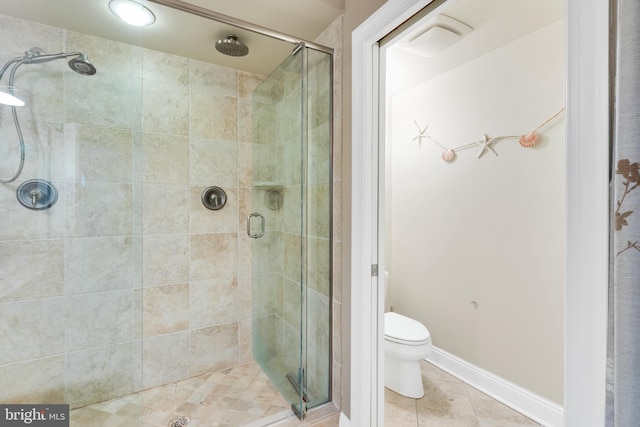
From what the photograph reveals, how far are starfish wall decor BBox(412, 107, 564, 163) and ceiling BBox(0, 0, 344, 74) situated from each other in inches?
49.6

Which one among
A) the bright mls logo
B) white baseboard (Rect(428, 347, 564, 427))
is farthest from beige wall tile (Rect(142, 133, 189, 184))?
white baseboard (Rect(428, 347, 564, 427))

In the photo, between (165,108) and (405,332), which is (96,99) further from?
(405,332)

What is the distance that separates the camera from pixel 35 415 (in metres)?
1.47

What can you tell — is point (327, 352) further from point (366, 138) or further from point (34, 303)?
point (34, 303)

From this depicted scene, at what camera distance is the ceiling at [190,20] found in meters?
1.43

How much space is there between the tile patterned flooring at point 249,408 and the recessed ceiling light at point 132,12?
Result: 208cm

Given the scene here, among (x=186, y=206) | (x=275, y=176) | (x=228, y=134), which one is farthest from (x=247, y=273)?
(x=228, y=134)

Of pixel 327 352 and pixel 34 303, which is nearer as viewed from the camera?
pixel 34 303

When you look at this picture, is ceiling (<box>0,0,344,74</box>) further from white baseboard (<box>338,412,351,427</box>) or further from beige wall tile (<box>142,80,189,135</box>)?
white baseboard (<box>338,412,351,427</box>)

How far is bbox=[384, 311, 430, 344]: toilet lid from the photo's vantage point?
1.92 metres

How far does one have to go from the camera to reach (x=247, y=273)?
88.0 inches

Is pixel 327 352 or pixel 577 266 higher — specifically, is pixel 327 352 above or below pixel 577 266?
below

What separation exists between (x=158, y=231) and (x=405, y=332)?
72.5 inches

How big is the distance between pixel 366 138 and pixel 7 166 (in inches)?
71.5
